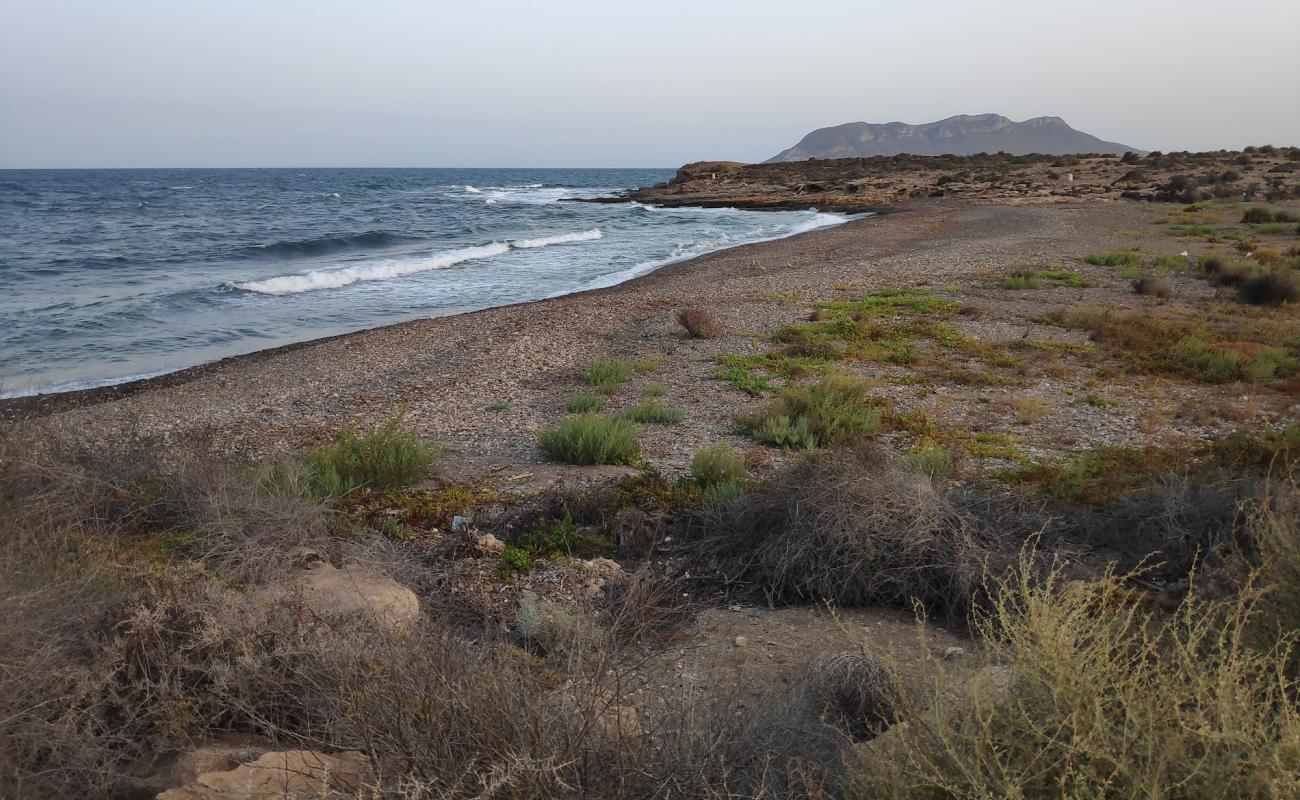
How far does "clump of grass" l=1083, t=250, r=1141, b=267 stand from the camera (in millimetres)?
18297

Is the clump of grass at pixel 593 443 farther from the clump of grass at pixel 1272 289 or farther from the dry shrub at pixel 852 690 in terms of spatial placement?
the clump of grass at pixel 1272 289

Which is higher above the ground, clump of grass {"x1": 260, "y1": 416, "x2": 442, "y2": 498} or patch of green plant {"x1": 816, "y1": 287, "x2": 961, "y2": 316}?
patch of green plant {"x1": 816, "y1": 287, "x2": 961, "y2": 316}

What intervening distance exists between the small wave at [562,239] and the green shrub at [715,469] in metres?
27.5

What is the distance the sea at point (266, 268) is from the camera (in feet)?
50.4

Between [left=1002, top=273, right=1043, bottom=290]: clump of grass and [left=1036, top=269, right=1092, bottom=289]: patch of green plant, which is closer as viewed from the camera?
[left=1002, top=273, right=1043, bottom=290]: clump of grass

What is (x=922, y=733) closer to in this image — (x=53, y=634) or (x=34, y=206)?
(x=53, y=634)

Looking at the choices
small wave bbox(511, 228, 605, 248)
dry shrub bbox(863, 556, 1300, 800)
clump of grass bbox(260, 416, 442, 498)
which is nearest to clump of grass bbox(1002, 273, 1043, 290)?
clump of grass bbox(260, 416, 442, 498)

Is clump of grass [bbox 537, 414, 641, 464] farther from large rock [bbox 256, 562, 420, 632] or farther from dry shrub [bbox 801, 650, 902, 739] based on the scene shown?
dry shrub [bbox 801, 650, 902, 739]

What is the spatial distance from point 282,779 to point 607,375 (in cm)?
786

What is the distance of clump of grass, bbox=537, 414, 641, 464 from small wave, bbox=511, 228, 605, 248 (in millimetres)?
26259

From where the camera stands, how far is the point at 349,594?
4172mm

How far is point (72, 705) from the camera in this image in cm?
269

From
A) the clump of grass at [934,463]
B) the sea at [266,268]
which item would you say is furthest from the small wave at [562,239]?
the clump of grass at [934,463]

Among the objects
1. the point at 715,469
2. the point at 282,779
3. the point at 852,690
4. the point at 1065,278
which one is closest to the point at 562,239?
the point at 1065,278
